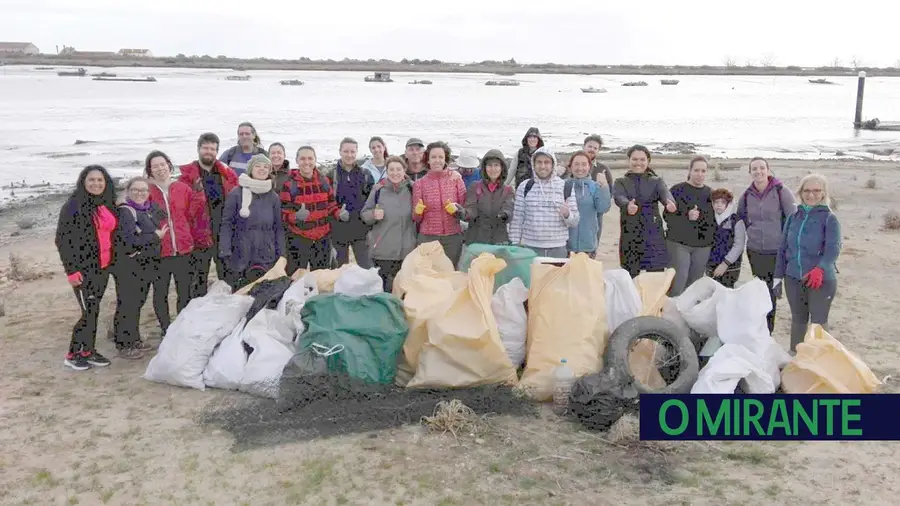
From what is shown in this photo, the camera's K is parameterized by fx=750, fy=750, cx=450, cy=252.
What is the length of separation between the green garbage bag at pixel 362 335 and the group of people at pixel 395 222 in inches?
44.0

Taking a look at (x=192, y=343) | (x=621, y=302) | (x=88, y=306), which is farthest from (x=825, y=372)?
(x=88, y=306)

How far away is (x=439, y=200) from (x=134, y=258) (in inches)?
84.8

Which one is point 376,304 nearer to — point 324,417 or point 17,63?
point 324,417

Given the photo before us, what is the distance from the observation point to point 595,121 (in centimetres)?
3578

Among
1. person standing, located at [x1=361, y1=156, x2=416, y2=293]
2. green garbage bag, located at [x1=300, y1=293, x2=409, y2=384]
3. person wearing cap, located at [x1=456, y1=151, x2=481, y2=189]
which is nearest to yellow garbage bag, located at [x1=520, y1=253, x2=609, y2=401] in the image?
green garbage bag, located at [x1=300, y1=293, x2=409, y2=384]

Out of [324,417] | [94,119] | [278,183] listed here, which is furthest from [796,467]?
[94,119]

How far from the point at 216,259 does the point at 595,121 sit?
1253 inches

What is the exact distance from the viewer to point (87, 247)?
15.7ft

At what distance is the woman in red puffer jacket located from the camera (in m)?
5.21

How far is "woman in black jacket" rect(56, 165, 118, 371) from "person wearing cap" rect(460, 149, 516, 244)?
8.00ft

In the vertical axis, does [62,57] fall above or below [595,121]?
above

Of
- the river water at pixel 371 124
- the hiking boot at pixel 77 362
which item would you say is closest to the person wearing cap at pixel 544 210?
the hiking boot at pixel 77 362

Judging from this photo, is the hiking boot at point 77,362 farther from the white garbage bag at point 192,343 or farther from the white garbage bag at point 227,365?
the white garbage bag at point 227,365

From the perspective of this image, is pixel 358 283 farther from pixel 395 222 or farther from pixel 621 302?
pixel 621 302
